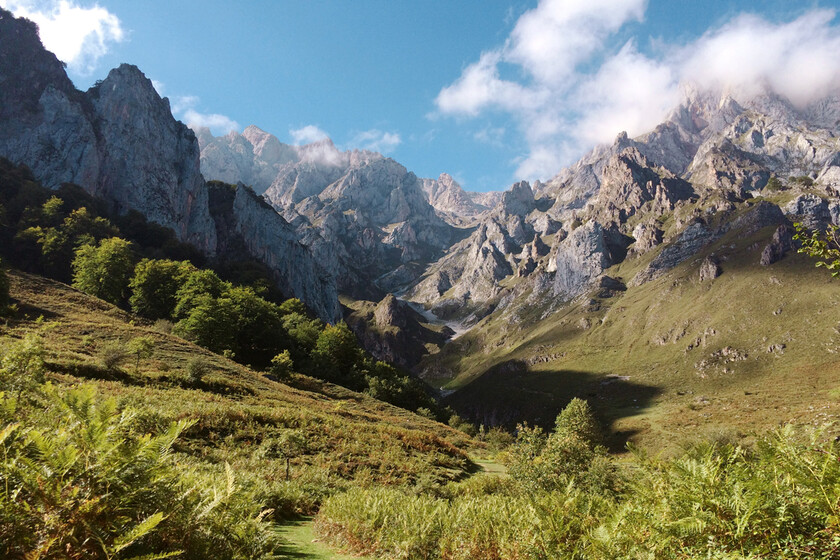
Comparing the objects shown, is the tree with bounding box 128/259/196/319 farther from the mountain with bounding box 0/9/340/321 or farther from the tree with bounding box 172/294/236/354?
the mountain with bounding box 0/9/340/321

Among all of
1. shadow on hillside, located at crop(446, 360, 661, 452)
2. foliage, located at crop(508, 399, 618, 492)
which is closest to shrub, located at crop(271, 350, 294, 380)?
foliage, located at crop(508, 399, 618, 492)

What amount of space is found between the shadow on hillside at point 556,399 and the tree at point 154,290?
125283 mm

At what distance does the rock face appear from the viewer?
116625 mm

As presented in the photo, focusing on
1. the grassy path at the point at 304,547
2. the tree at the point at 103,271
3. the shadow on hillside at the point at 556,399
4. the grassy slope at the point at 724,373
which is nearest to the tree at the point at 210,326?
the tree at the point at 103,271

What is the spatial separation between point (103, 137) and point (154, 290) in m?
102

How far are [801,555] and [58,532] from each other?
24.1 feet

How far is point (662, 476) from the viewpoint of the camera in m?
7.10

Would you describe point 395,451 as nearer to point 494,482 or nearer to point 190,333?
point 494,482

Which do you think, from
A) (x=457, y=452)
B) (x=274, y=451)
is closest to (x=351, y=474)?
(x=274, y=451)

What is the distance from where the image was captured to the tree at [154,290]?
64625mm

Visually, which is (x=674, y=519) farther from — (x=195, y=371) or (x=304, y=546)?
(x=195, y=371)

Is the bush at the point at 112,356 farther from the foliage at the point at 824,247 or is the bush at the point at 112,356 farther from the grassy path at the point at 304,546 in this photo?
the foliage at the point at 824,247

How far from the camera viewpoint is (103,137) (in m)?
132

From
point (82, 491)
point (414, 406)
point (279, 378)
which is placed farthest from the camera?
point (414, 406)
